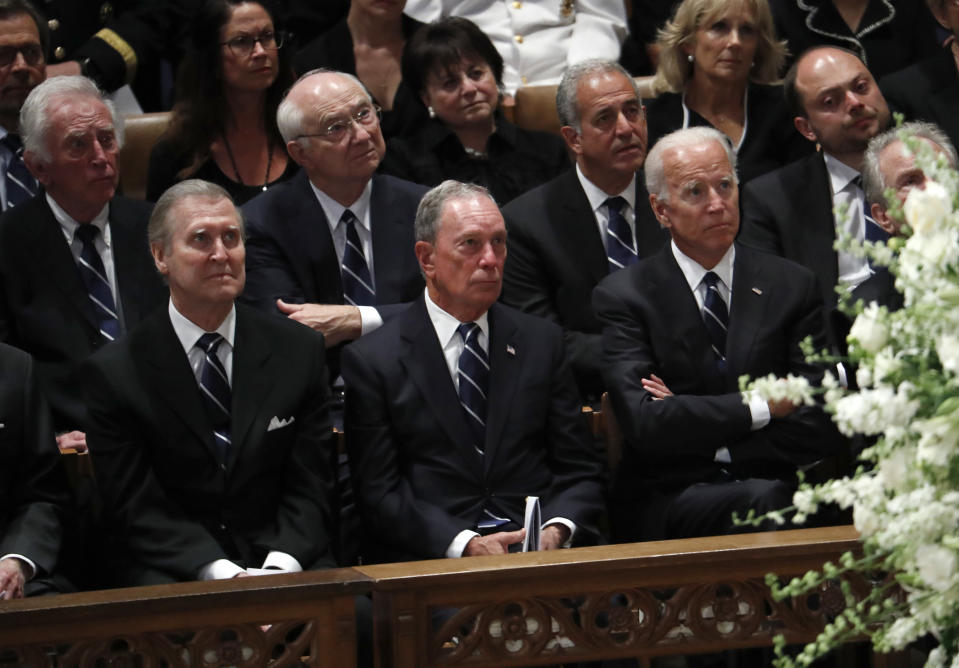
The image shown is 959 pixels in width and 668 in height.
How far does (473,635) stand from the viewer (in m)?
2.71

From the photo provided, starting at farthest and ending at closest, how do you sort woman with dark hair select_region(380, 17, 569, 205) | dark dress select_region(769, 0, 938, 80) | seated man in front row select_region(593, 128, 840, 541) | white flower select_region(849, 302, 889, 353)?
dark dress select_region(769, 0, 938, 80), woman with dark hair select_region(380, 17, 569, 205), seated man in front row select_region(593, 128, 840, 541), white flower select_region(849, 302, 889, 353)

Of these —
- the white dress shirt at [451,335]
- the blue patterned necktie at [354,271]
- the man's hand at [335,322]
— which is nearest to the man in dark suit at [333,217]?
the blue patterned necktie at [354,271]

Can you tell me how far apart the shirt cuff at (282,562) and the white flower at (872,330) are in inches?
74.2

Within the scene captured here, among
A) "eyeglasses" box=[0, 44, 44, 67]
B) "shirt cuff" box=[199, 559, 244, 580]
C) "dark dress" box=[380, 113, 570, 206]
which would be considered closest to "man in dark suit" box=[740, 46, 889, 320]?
"dark dress" box=[380, 113, 570, 206]

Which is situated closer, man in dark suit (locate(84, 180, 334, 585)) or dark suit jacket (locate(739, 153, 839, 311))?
man in dark suit (locate(84, 180, 334, 585))

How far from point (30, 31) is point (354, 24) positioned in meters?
1.12

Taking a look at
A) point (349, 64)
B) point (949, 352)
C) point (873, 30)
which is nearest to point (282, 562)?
point (949, 352)

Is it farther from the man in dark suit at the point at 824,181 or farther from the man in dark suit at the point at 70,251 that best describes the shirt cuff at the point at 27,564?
the man in dark suit at the point at 824,181

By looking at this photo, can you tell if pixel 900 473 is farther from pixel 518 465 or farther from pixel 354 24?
pixel 354 24

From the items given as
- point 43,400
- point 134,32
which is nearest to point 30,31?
point 134,32

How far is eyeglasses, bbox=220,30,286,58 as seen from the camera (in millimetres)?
4586

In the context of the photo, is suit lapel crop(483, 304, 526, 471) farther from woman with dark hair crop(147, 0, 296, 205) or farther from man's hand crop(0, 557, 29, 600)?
woman with dark hair crop(147, 0, 296, 205)

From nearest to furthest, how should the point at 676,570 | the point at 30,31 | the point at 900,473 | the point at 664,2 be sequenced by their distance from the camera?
the point at 900,473
the point at 676,570
the point at 30,31
the point at 664,2

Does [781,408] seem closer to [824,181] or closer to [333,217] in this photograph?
[824,181]
